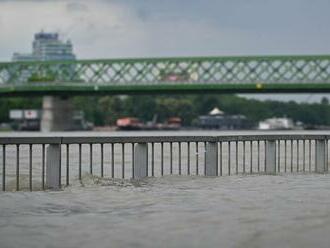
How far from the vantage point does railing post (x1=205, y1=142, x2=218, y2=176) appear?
2072 cm

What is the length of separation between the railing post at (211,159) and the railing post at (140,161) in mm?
2168

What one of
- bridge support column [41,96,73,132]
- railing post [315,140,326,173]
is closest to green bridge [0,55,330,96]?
bridge support column [41,96,73,132]

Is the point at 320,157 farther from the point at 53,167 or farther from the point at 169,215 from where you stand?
the point at 169,215

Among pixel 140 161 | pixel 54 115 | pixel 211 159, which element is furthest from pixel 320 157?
pixel 54 115

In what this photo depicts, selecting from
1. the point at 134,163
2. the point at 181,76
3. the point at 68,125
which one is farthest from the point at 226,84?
the point at 134,163

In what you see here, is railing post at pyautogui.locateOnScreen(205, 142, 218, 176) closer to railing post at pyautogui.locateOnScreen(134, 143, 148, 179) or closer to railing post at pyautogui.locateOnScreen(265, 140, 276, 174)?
railing post at pyautogui.locateOnScreen(134, 143, 148, 179)

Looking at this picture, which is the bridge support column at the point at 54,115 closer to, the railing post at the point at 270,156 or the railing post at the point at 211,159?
the railing post at the point at 270,156

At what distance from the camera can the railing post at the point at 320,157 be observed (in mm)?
24003

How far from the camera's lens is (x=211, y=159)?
826 inches

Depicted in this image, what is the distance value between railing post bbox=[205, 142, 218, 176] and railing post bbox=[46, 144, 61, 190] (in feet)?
16.7

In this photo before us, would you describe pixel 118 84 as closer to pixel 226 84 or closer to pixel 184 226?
pixel 226 84

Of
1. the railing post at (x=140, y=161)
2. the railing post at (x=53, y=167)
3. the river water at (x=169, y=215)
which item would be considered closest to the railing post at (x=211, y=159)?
the railing post at (x=140, y=161)

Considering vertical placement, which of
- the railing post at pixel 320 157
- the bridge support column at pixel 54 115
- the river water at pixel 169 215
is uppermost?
the bridge support column at pixel 54 115

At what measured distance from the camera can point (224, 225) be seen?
36.3 ft
